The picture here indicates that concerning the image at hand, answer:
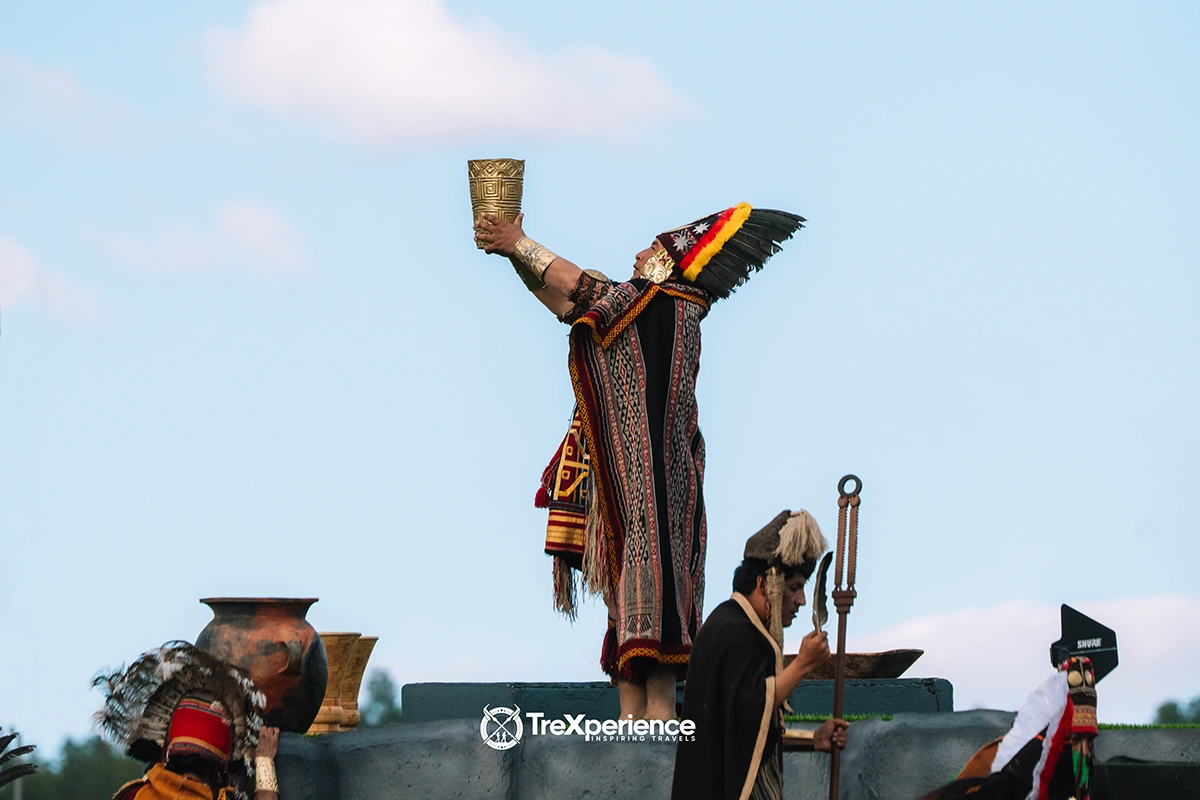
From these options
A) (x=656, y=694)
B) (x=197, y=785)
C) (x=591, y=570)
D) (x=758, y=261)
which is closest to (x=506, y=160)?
(x=758, y=261)

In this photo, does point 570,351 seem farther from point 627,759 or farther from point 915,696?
point 915,696

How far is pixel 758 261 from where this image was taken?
337 inches

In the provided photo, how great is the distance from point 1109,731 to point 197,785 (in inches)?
158

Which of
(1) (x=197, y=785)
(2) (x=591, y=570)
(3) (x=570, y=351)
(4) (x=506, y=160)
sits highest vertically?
(4) (x=506, y=160)

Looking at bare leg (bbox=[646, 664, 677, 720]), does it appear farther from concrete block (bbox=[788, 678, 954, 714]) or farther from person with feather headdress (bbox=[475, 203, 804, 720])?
concrete block (bbox=[788, 678, 954, 714])

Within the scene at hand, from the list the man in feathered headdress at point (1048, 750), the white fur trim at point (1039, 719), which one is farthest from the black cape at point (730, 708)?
the white fur trim at point (1039, 719)

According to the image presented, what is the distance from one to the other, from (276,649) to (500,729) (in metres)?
1.04

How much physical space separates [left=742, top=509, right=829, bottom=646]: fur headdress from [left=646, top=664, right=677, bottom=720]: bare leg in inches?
65.7

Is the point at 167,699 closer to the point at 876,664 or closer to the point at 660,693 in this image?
the point at 660,693

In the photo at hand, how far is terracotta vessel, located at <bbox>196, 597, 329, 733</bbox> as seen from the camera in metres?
7.80

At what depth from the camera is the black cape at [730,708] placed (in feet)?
20.1

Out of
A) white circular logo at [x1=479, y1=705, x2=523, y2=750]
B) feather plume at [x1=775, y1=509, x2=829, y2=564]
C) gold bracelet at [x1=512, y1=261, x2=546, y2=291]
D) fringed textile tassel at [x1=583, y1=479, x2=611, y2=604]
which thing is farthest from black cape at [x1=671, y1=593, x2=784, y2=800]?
gold bracelet at [x1=512, y1=261, x2=546, y2=291]

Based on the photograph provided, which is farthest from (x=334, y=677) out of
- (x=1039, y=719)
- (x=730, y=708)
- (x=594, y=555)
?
(x=1039, y=719)

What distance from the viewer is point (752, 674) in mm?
6172
